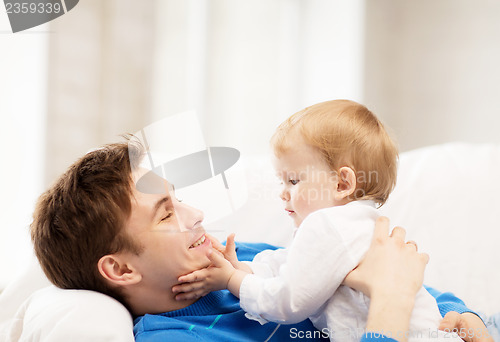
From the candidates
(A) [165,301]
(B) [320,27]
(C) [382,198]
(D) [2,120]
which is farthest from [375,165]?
(B) [320,27]

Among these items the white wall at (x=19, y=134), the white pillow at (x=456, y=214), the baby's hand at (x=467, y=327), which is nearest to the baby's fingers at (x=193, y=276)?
the baby's hand at (x=467, y=327)

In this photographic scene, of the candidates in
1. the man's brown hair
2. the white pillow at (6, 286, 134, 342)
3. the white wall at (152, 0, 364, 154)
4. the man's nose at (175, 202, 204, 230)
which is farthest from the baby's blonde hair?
the white wall at (152, 0, 364, 154)

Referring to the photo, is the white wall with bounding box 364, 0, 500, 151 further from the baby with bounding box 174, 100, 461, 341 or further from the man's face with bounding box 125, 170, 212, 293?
the man's face with bounding box 125, 170, 212, 293

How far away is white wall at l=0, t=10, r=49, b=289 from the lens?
1.88m

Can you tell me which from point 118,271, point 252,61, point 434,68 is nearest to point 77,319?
point 118,271

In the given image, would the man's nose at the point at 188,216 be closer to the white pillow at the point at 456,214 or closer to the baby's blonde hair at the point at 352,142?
the baby's blonde hair at the point at 352,142

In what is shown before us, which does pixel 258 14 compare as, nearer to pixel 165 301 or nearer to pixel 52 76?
pixel 52 76

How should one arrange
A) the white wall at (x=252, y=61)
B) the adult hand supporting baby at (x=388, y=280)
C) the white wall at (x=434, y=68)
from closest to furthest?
the adult hand supporting baby at (x=388, y=280) < the white wall at (x=252, y=61) < the white wall at (x=434, y=68)

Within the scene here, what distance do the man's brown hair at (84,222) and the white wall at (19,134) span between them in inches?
35.6

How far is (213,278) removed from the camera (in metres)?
1.02

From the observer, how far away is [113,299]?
1.01 meters

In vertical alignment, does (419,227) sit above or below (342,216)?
below

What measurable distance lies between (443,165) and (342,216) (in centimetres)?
92

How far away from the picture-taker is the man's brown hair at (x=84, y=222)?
3.28 ft
